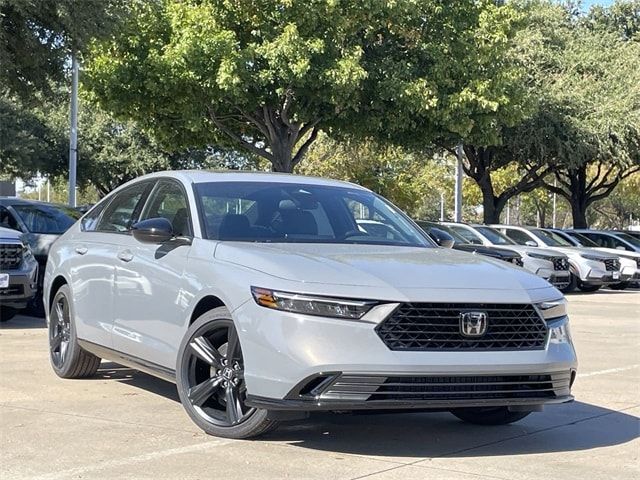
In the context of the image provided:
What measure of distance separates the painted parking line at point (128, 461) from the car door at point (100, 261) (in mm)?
1706

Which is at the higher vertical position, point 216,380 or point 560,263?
point 216,380

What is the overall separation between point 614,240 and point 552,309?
21927 mm

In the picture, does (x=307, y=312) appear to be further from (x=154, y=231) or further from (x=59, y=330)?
(x=59, y=330)

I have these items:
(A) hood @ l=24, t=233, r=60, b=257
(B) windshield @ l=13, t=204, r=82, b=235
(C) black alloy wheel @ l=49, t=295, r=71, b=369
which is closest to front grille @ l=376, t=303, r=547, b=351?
(C) black alloy wheel @ l=49, t=295, r=71, b=369

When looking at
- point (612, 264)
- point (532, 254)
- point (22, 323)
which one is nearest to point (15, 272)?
point (22, 323)

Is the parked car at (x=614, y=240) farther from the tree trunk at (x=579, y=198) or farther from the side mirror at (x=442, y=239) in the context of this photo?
the side mirror at (x=442, y=239)

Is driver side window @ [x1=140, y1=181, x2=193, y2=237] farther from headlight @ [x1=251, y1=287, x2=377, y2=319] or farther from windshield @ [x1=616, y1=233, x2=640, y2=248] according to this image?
windshield @ [x1=616, y1=233, x2=640, y2=248]

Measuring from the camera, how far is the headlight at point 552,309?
5820mm

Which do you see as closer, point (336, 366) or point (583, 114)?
point (336, 366)

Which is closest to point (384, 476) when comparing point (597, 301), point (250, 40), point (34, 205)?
point (34, 205)

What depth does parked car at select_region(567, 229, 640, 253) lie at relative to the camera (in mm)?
26516

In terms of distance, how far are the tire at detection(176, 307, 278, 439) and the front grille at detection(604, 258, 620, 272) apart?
18335 mm

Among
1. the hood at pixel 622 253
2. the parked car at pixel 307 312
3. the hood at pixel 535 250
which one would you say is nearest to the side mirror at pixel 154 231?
the parked car at pixel 307 312

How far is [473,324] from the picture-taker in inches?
216
